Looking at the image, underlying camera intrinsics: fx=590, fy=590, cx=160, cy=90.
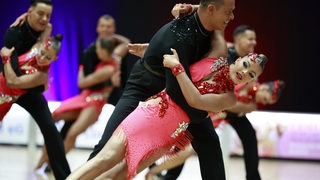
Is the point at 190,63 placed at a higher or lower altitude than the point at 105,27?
higher

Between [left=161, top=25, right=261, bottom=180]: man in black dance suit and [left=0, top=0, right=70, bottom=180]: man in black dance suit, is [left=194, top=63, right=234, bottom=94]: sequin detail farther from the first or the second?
[left=161, top=25, right=261, bottom=180]: man in black dance suit

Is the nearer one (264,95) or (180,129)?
(180,129)

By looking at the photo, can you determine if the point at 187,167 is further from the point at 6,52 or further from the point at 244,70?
the point at 244,70

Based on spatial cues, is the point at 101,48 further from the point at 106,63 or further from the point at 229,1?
the point at 229,1

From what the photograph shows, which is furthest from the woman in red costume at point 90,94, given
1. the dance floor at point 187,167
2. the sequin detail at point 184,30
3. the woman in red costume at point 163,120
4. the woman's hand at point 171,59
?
the woman's hand at point 171,59

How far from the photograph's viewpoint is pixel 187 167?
749cm

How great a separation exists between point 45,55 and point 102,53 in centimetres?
227

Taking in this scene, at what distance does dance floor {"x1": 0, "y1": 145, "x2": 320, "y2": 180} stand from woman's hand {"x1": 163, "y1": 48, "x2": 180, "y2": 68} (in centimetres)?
308

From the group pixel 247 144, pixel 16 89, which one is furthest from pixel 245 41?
pixel 16 89

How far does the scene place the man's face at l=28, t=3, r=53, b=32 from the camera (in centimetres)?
497

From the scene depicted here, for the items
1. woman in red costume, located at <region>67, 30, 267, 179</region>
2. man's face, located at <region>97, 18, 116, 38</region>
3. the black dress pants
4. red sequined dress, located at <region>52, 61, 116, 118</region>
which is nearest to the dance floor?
red sequined dress, located at <region>52, 61, 116, 118</region>

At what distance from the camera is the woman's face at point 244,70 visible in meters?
3.45

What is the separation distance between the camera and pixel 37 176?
616 cm

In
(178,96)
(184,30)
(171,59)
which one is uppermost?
(184,30)
